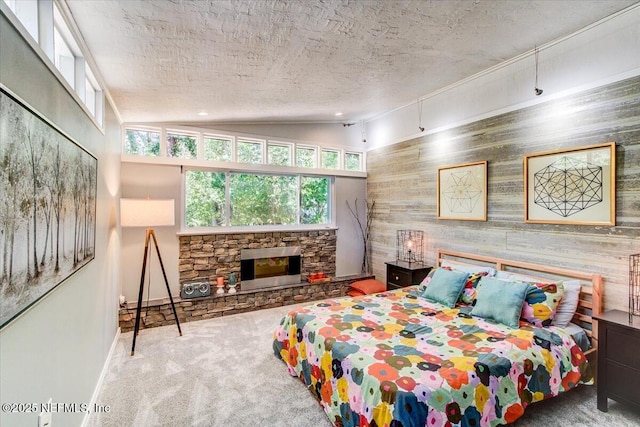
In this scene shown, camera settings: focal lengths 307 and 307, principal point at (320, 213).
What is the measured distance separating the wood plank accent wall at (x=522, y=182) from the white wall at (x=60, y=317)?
3.99m

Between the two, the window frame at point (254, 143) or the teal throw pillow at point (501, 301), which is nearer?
the teal throw pillow at point (501, 301)

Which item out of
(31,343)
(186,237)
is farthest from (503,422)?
(186,237)

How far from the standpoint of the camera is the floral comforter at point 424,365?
1835mm

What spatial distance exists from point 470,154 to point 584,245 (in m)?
1.59

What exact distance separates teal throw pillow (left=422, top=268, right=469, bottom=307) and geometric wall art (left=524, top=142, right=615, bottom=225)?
0.95 meters

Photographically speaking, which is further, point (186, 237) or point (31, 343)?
point (186, 237)

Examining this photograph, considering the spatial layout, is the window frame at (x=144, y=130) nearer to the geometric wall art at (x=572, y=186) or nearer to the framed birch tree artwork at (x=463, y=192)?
the framed birch tree artwork at (x=463, y=192)

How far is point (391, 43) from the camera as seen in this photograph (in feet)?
8.91

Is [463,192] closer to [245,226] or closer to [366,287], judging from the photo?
[366,287]

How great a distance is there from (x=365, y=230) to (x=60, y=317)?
4.86m

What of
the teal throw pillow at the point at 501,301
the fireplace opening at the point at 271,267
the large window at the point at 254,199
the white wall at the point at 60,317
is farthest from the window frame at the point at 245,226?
the teal throw pillow at the point at 501,301

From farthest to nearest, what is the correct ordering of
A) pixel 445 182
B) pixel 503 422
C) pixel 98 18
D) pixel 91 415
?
pixel 445 182, pixel 91 415, pixel 503 422, pixel 98 18

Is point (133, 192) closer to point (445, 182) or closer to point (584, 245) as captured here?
point (445, 182)

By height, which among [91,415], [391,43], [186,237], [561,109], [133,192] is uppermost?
[391,43]
